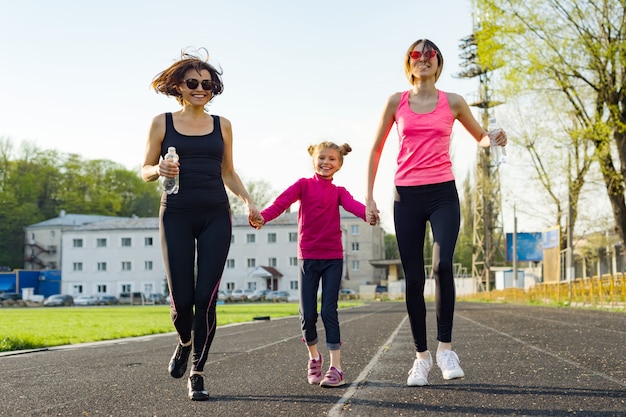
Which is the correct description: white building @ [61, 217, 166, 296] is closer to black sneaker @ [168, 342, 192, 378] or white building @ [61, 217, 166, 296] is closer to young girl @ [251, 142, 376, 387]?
young girl @ [251, 142, 376, 387]

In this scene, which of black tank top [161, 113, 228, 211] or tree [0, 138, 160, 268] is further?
tree [0, 138, 160, 268]

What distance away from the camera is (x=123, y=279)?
93.6 m

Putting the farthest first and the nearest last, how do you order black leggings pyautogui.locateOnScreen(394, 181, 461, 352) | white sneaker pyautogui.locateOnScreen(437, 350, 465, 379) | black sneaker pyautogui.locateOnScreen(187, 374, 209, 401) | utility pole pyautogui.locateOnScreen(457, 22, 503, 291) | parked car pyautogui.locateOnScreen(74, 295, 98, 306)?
→ parked car pyautogui.locateOnScreen(74, 295, 98, 306) < utility pole pyautogui.locateOnScreen(457, 22, 503, 291) < black leggings pyautogui.locateOnScreen(394, 181, 461, 352) < white sneaker pyautogui.locateOnScreen(437, 350, 465, 379) < black sneaker pyautogui.locateOnScreen(187, 374, 209, 401)

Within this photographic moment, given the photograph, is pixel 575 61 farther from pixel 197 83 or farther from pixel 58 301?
pixel 58 301

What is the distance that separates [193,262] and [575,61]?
2221 cm

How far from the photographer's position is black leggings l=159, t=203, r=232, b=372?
203 inches

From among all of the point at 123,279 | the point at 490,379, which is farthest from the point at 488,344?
the point at 123,279

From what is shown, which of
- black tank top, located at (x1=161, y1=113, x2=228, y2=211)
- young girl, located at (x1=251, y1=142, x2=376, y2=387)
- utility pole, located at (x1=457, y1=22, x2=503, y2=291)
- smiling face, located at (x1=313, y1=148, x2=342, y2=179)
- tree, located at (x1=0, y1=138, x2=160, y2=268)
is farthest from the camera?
tree, located at (x1=0, y1=138, x2=160, y2=268)

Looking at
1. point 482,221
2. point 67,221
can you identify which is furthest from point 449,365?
point 67,221

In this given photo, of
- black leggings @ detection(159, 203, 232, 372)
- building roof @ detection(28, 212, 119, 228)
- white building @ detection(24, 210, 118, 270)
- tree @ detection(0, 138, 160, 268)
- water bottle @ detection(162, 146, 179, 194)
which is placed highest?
tree @ detection(0, 138, 160, 268)

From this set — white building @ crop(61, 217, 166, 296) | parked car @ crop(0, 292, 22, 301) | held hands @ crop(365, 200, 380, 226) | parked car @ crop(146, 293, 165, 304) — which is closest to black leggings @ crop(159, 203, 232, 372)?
held hands @ crop(365, 200, 380, 226)

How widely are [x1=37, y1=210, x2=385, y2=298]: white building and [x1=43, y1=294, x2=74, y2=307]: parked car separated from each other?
53.9 ft

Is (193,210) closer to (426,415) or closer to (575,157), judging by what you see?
(426,415)

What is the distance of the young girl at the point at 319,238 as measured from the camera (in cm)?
590
